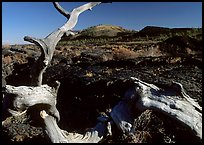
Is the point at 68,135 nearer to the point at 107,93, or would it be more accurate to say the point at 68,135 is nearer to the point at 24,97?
the point at 24,97

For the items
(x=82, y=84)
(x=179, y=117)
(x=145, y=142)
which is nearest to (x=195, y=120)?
(x=179, y=117)

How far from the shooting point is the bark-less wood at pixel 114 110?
4832 millimetres

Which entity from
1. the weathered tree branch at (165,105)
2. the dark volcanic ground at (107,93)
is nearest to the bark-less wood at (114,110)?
the weathered tree branch at (165,105)

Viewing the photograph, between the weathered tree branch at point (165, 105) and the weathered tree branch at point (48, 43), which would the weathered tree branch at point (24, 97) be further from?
the weathered tree branch at point (165, 105)

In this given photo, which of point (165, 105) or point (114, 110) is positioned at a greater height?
point (165, 105)

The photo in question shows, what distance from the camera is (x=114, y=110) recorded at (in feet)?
18.0

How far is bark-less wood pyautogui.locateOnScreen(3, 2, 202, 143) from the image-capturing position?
483 centimetres

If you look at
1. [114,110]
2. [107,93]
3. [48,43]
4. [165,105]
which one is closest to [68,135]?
[114,110]

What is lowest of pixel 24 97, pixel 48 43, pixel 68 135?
pixel 68 135

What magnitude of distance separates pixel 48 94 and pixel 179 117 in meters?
2.16

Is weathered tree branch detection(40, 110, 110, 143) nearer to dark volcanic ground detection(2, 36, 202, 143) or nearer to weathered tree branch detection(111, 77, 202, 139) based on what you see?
dark volcanic ground detection(2, 36, 202, 143)

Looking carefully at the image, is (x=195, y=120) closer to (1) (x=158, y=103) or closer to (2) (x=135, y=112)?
(1) (x=158, y=103)

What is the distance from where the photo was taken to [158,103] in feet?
16.5

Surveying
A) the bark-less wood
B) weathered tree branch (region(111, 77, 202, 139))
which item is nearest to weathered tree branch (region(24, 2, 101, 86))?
the bark-less wood
